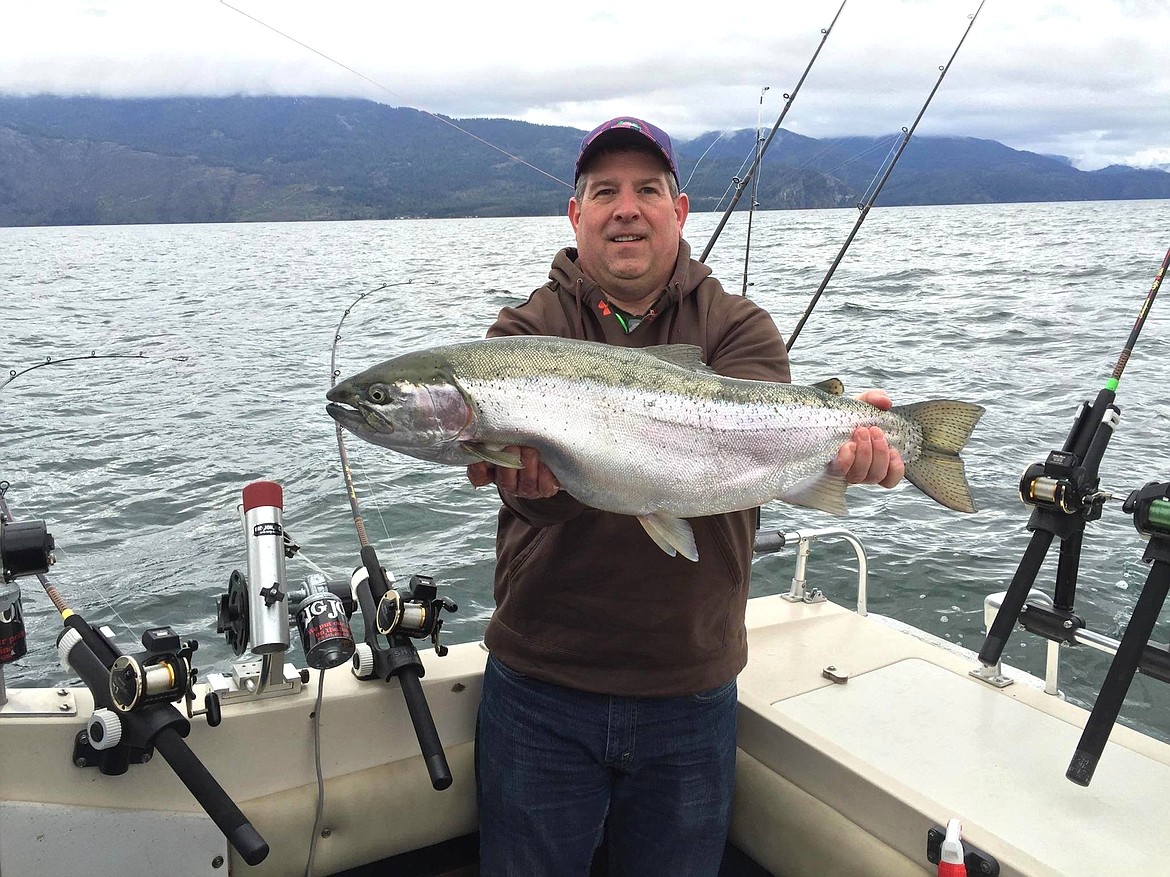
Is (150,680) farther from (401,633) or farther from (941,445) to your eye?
(941,445)

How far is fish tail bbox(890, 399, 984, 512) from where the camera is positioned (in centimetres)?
305

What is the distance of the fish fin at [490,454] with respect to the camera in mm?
2695

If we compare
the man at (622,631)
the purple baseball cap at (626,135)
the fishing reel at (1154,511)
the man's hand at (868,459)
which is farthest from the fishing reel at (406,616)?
the fishing reel at (1154,511)

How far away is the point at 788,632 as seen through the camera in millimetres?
4480

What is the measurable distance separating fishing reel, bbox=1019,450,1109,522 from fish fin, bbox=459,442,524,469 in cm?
215

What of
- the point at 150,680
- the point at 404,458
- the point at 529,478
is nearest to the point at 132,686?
the point at 150,680

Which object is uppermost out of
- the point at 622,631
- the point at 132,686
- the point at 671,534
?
the point at 671,534

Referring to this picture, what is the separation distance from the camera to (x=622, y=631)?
295 cm

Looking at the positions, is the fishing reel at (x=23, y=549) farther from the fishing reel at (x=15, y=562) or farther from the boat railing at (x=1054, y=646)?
the boat railing at (x=1054, y=646)

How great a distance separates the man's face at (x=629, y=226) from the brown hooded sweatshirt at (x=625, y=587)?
0.10 m

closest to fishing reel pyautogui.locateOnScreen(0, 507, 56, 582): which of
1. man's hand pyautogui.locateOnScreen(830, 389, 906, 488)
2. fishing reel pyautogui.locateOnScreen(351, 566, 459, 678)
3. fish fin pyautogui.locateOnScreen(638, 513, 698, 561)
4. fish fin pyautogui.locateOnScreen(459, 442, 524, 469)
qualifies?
fishing reel pyautogui.locateOnScreen(351, 566, 459, 678)

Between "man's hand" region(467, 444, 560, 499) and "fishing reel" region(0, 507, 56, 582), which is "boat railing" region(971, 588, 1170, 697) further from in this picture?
"fishing reel" region(0, 507, 56, 582)

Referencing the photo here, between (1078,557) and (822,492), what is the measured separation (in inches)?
53.1

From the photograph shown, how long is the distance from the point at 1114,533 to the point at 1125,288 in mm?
20288
